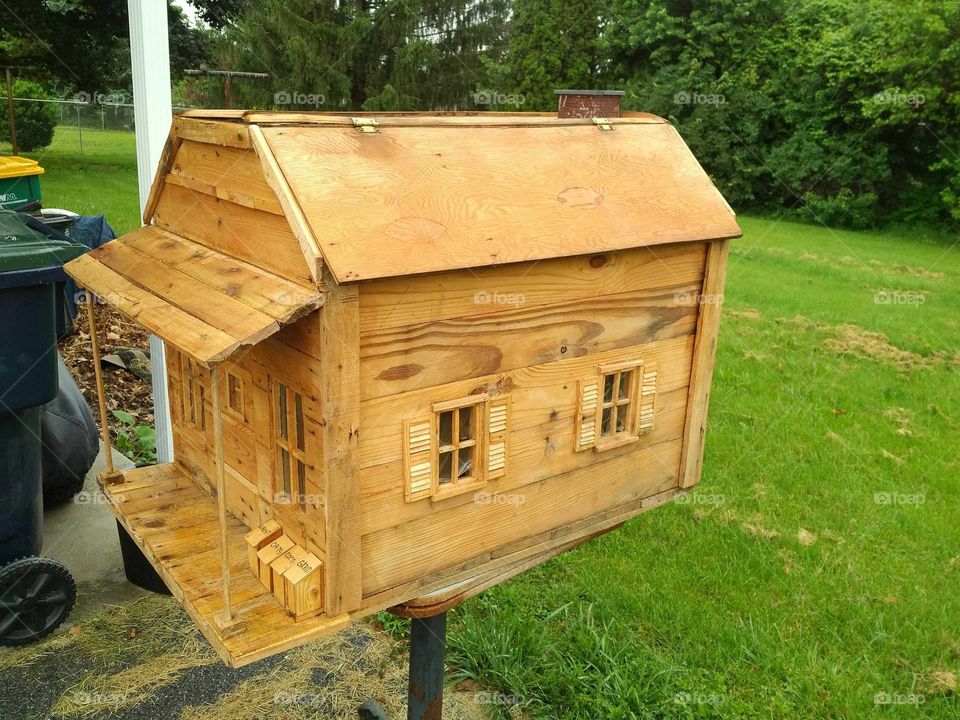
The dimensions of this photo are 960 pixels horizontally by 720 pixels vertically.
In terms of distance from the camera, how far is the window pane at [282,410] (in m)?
2.38

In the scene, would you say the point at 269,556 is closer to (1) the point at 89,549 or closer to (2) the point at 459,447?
(2) the point at 459,447

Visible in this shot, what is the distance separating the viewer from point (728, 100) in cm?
2023

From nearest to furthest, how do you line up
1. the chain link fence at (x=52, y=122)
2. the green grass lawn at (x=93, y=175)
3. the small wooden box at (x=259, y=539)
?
the small wooden box at (x=259, y=539) → the green grass lawn at (x=93, y=175) → the chain link fence at (x=52, y=122)

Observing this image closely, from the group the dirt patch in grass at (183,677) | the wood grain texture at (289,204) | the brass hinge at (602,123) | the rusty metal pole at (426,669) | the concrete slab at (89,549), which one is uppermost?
the brass hinge at (602,123)

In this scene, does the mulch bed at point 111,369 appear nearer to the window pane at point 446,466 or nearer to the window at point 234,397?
the window at point 234,397

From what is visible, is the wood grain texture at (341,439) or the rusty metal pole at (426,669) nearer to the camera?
the wood grain texture at (341,439)

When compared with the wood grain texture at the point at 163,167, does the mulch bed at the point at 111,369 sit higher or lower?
lower

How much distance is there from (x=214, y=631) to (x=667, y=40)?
2158 cm

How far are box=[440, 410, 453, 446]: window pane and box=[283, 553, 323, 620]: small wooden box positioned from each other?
1.62ft

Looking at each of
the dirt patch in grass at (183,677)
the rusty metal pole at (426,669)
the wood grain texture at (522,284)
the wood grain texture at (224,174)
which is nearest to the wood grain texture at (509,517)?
the rusty metal pole at (426,669)

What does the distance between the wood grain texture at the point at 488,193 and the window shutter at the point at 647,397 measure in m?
0.47

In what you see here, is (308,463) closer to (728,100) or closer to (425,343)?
(425,343)

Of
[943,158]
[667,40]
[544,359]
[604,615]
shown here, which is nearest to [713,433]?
[604,615]

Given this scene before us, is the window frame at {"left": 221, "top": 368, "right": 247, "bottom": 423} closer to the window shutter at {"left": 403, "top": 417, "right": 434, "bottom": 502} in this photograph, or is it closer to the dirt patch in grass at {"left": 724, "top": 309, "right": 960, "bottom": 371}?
the window shutter at {"left": 403, "top": 417, "right": 434, "bottom": 502}
